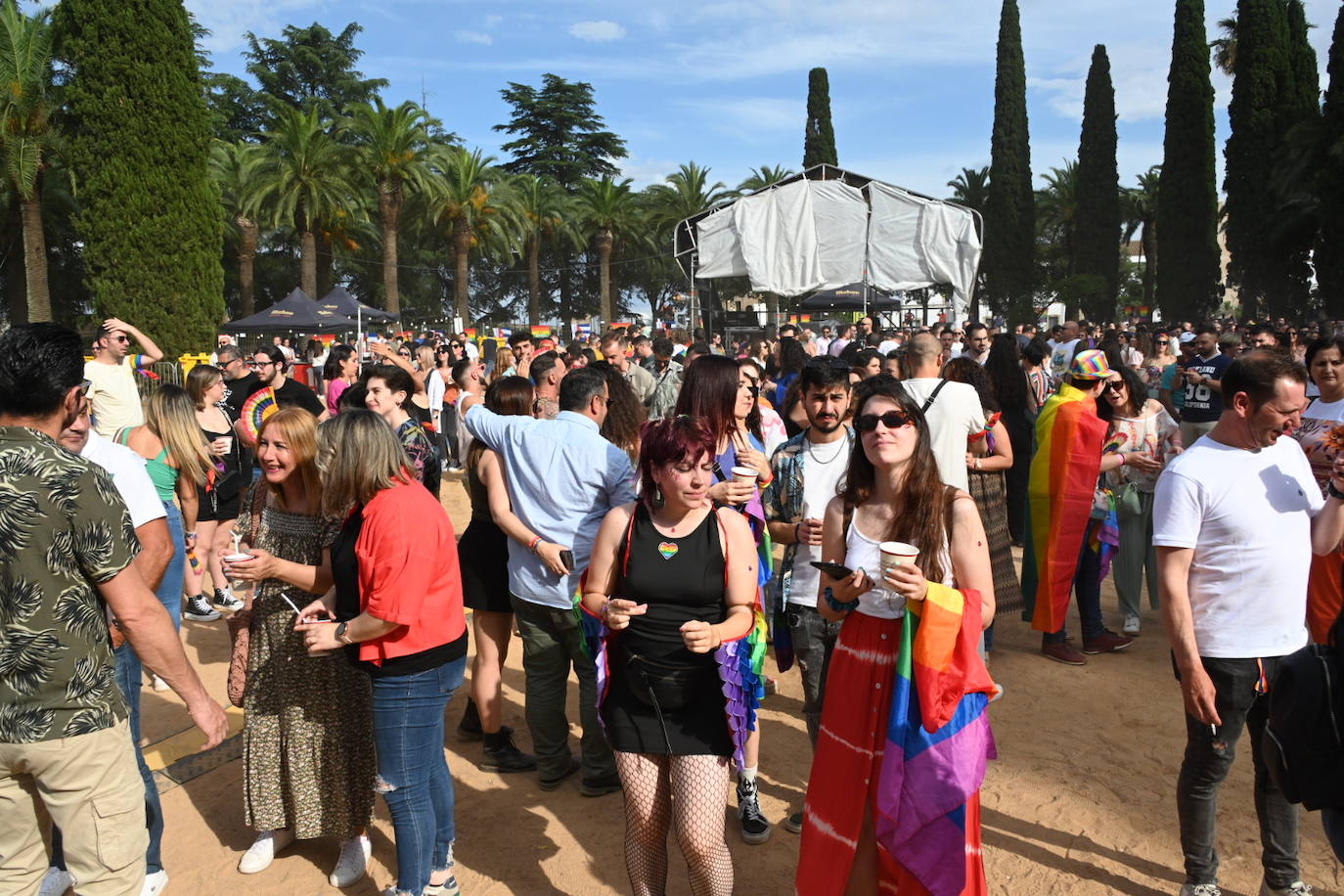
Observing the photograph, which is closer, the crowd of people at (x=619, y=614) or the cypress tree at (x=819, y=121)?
the crowd of people at (x=619, y=614)

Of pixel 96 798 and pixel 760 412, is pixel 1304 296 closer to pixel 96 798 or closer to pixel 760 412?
pixel 760 412

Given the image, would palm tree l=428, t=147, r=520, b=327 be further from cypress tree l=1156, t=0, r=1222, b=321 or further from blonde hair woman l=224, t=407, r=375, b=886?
blonde hair woman l=224, t=407, r=375, b=886

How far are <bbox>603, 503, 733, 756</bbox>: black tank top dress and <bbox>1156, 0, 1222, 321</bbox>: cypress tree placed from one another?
39880mm

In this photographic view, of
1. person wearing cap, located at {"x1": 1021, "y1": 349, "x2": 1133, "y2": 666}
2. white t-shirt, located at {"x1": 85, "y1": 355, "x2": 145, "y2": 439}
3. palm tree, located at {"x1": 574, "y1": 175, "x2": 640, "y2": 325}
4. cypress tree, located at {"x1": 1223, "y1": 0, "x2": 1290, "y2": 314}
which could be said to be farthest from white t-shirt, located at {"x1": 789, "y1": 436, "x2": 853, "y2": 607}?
palm tree, located at {"x1": 574, "y1": 175, "x2": 640, "y2": 325}

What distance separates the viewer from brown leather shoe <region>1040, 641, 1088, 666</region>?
244 inches

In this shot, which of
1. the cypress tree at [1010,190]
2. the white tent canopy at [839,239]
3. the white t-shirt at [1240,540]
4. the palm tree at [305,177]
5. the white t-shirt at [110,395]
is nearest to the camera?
the white t-shirt at [1240,540]

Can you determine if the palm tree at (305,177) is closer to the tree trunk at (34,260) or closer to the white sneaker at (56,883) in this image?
the tree trunk at (34,260)

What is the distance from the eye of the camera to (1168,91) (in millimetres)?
37906

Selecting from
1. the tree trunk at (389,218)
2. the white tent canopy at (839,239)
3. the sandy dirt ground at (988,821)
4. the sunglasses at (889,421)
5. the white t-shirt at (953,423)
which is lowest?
the sandy dirt ground at (988,821)

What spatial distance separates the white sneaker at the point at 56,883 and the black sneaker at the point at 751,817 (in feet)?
8.51

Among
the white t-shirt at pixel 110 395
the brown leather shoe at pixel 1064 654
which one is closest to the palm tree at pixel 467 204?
the white t-shirt at pixel 110 395

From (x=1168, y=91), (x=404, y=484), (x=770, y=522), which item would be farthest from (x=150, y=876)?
(x=1168, y=91)

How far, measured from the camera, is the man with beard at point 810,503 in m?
3.89

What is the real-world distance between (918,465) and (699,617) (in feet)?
2.66
